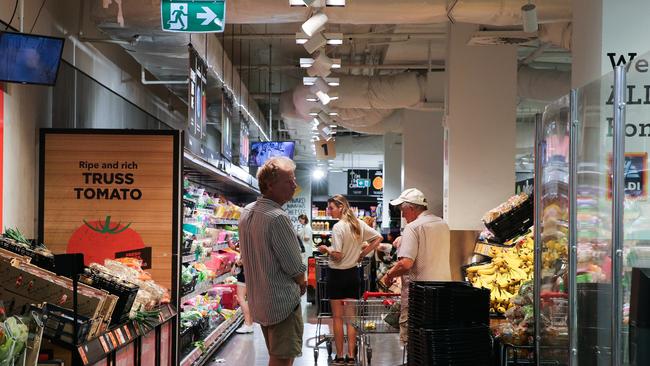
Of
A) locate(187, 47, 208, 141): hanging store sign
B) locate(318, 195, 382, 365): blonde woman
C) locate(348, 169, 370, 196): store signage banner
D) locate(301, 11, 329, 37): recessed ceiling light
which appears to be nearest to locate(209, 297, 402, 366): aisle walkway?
locate(318, 195, 382, 365): blonde woman

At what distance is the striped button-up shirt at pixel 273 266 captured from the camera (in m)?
4.29

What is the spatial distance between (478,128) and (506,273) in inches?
126

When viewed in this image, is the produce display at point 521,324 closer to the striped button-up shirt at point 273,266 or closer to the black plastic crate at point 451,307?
the black plastic crate at point 451,307

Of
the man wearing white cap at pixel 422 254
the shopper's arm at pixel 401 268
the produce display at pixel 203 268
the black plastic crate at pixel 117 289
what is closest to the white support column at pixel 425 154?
the produce display at pixel 203 268

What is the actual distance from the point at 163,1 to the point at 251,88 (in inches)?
449

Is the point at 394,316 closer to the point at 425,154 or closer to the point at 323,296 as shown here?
the point at 323,296

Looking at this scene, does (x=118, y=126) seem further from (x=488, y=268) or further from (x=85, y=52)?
(x=488, y=268)

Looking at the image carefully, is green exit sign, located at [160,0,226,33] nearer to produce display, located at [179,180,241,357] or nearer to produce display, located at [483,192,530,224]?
produce display, located at [179,180,241,357]

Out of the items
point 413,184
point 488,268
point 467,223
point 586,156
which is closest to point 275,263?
point 586,156

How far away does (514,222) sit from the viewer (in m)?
Answer: 5.98

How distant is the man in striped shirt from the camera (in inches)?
169

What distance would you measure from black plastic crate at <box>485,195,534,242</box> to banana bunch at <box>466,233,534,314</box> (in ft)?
0.59

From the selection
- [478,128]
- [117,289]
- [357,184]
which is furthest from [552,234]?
[357,184]

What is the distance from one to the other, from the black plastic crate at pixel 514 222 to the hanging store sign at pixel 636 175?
313 cm
